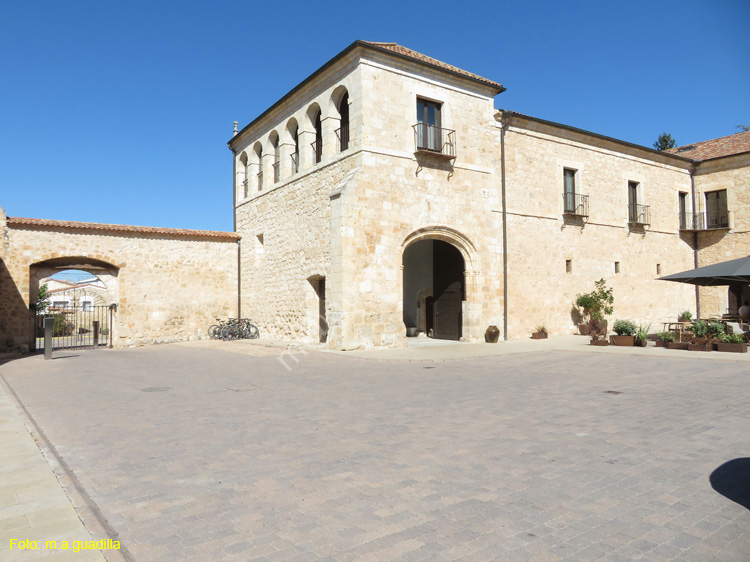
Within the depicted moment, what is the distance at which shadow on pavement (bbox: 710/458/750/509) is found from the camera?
337 cm

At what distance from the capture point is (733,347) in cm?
1220

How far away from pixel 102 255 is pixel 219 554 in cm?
1709

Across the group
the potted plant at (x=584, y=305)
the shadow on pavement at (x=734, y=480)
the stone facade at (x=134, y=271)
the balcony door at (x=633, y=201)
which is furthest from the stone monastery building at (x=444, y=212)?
the shadow on pavement at (x=734, y=480)

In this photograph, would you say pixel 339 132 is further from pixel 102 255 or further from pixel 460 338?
pixel 102 255

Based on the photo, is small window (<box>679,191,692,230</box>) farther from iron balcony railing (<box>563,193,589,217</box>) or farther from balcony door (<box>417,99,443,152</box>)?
balcony door (<box>417,99,443,152</box>)

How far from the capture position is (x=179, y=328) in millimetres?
18766

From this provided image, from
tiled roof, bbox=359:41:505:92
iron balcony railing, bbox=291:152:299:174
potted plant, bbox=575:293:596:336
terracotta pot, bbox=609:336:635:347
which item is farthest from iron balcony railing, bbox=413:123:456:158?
potted plant, bbox=575:293:596:336

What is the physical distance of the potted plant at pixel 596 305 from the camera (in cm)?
1875

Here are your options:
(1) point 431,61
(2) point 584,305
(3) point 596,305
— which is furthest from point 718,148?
(1) point 431,61

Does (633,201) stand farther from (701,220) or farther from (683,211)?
(701,220)

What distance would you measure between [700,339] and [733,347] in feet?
2.31

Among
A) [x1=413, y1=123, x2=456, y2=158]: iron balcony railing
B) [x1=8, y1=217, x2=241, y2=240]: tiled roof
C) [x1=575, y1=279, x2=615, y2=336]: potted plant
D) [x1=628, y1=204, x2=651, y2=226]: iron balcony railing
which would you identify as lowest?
[x1=575, y1=279, x2=615, y2=336]: potted plant

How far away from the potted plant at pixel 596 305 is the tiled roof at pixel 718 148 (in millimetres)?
10152

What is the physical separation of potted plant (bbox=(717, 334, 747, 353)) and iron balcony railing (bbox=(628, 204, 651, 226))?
9425mm
